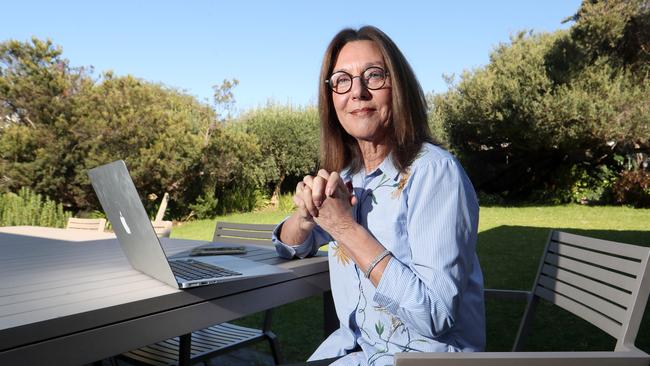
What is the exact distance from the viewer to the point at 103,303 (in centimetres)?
125

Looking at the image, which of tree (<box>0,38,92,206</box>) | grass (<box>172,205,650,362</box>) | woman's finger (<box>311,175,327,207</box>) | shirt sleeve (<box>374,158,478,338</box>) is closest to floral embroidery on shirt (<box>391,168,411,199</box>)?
shirt sleeve (<box>374,158,478,338</box>)

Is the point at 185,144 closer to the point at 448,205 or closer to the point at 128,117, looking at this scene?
the point at 128,117

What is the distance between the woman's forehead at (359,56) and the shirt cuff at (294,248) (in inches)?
27.6

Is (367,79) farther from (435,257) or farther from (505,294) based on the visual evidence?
(505,294)

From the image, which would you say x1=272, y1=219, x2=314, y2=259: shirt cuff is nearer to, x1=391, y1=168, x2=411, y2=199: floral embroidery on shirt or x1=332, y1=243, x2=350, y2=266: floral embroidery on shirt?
x1=332, y1=243, x2=350, y2=266: floral embroidery on shirt

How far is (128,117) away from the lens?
1063cm

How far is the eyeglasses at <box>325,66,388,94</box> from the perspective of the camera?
164 centimetres

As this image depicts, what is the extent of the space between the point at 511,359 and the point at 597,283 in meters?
0.80

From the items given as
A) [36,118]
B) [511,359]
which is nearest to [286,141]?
[36,118]

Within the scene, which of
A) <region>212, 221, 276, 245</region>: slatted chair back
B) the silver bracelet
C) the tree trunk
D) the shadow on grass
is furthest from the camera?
the tree trunk

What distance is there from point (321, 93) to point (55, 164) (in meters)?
10.00

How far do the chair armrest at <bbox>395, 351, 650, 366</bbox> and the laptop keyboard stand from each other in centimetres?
69

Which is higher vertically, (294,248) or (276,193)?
(294,248)

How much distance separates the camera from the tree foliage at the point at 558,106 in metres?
13.2
